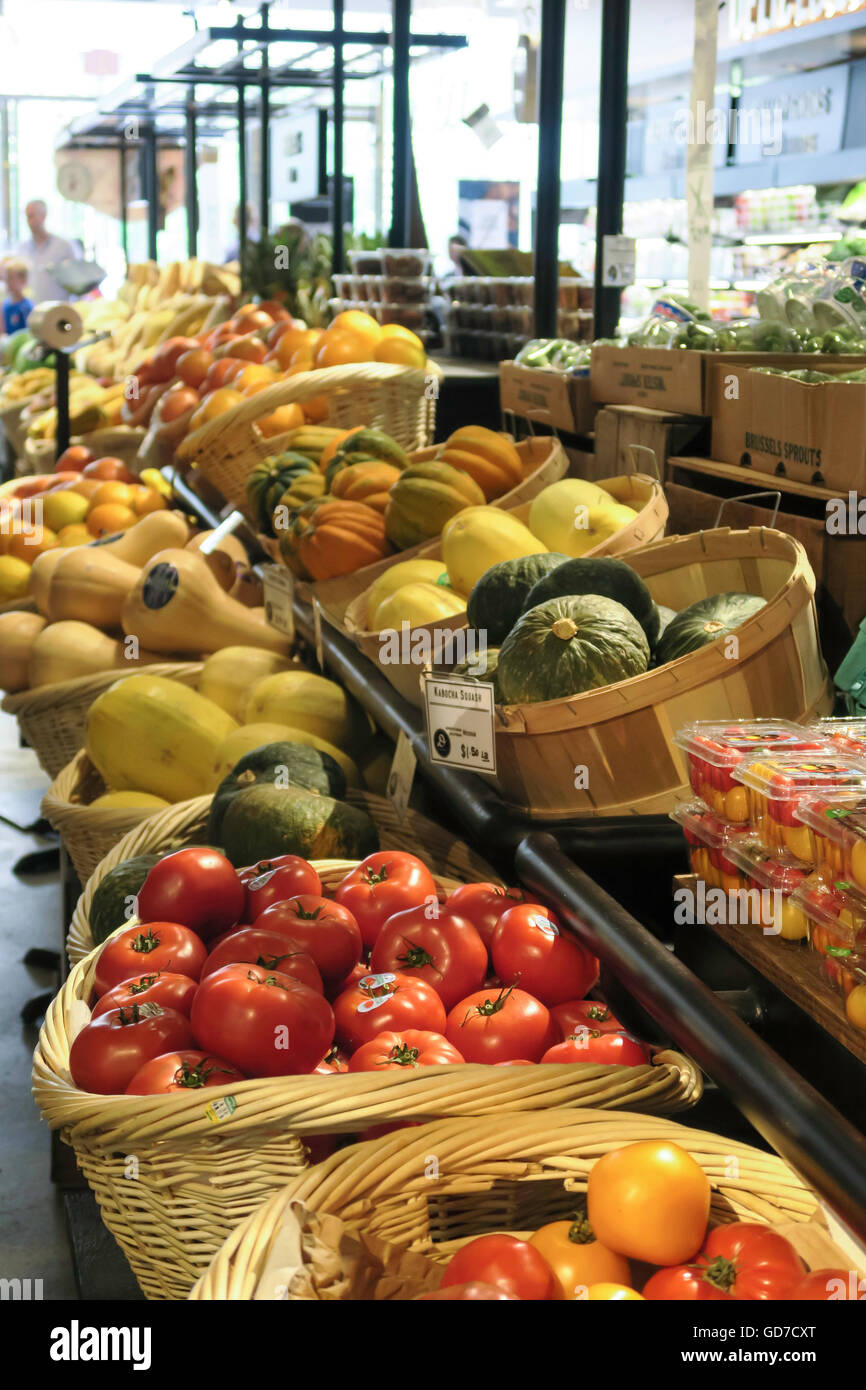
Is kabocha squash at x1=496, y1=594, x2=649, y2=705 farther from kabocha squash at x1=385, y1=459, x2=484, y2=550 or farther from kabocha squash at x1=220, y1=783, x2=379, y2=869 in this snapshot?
kabocha squash at x1=385, y1=459, x2=484, y2=550

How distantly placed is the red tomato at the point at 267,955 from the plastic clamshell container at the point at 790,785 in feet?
1.64

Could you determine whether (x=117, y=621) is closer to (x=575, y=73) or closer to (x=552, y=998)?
(x=552, y=998)

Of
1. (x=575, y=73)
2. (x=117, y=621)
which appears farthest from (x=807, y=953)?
(x=575, y=73)

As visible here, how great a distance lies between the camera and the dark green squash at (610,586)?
5.77 feet

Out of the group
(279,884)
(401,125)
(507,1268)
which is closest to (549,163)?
(401,125)

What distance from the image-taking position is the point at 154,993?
1414mm

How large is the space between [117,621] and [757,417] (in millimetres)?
1813

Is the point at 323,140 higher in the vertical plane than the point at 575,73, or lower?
lower

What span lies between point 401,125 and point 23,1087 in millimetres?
3445

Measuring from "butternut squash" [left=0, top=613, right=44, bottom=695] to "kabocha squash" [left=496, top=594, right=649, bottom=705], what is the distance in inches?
70.5

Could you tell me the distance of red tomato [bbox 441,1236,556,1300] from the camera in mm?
1013

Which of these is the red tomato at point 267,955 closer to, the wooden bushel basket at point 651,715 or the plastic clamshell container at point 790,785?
the wooden bushel basket at point 651,715

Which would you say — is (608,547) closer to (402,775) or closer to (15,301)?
(402,775)

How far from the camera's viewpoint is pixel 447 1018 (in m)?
1.46
